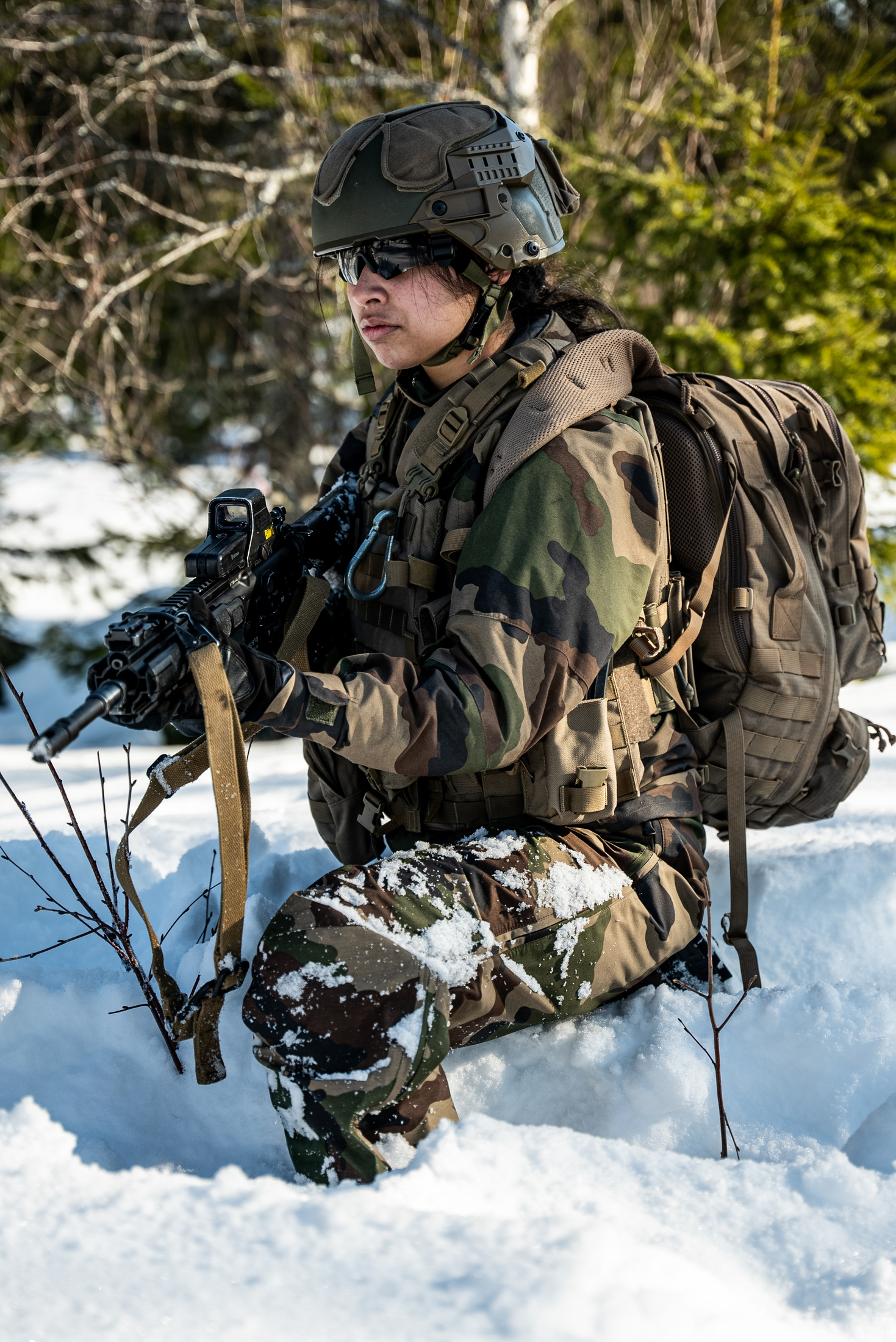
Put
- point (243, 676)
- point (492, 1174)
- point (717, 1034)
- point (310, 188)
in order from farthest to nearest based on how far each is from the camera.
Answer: point (310, 188), point (717, 1034), point (243, 676), point (492, 1174)

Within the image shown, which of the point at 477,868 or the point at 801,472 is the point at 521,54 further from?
the point at 477,868

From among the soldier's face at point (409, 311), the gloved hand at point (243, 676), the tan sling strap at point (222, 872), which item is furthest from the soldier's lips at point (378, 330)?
the tan sling strap at point (222, 872)

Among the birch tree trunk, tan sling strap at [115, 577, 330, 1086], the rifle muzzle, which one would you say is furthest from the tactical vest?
the birch tree trunk

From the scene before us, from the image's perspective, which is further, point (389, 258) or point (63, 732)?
point (389, 258)

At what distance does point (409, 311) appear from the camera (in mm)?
2143

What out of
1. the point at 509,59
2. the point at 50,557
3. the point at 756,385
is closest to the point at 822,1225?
the point at 756,385

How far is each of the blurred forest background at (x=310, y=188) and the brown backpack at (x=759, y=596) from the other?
277cm

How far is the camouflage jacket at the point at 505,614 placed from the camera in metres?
1.72

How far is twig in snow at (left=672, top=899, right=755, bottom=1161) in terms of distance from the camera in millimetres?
1775

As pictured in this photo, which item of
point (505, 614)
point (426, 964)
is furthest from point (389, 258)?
point (426, 964)

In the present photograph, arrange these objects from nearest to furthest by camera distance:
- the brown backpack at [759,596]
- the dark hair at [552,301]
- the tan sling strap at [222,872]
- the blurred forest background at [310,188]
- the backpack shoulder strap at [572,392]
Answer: the tan sling strap at [222,872] < the backpack shoulder strap at [572,392] < the brown backpack at [759,596] < the dark hair at [552,301] < the blurred forest background at [310,188]

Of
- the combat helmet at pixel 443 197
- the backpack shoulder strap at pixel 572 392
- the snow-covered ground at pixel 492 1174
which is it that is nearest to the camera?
the snow-covered ground at pixel 492 1174

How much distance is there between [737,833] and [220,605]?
4.47 feet

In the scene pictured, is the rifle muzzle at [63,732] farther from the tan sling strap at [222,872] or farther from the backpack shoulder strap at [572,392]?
the backpack shoulder strap at [572,392]
